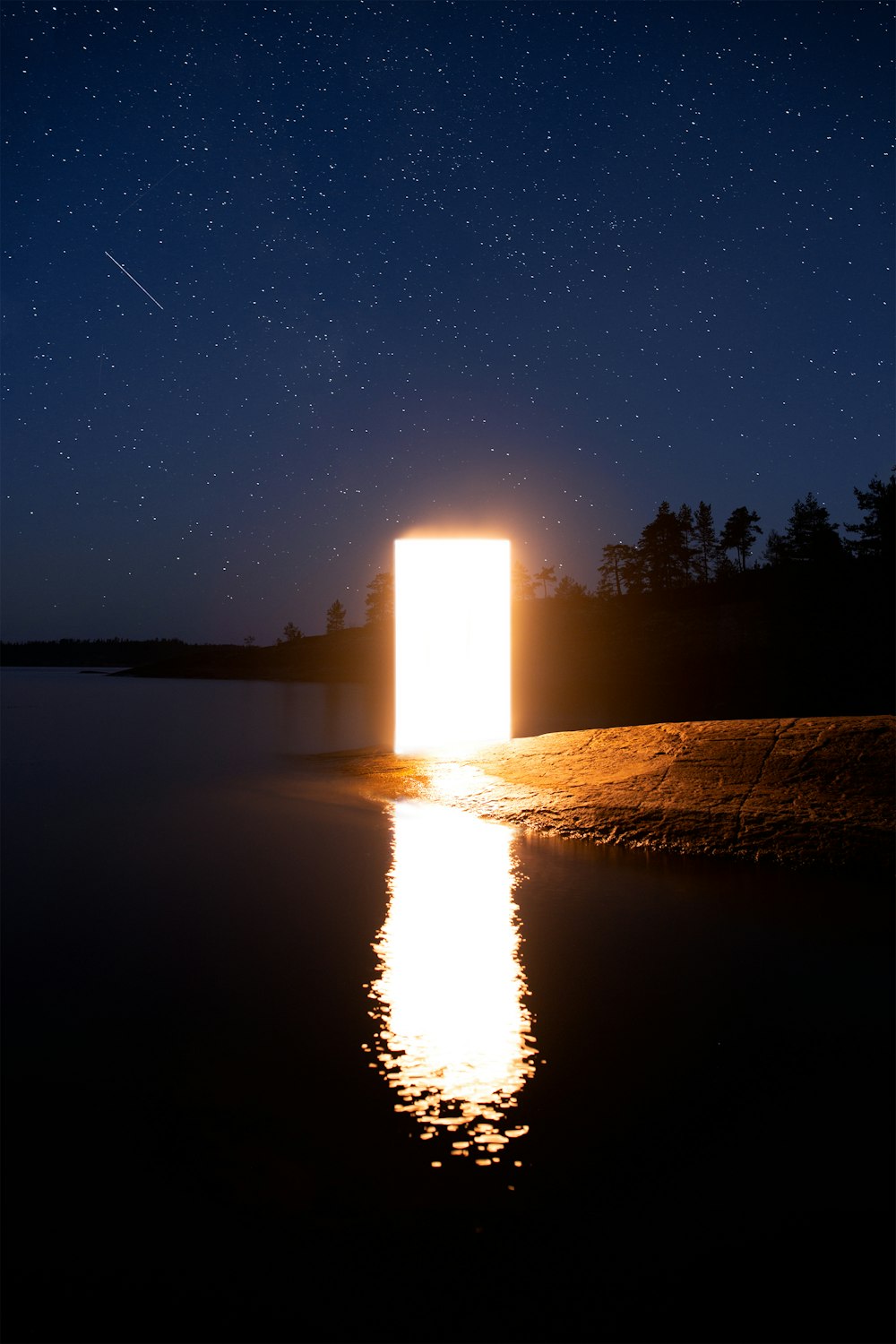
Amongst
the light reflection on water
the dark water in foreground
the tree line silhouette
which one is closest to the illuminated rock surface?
the dark water in foreground

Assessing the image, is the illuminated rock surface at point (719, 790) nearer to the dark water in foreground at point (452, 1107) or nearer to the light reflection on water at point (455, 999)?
the dark water in foreground at point (452, 1107)

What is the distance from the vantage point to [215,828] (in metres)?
16.1

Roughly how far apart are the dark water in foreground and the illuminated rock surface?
1.27 meters

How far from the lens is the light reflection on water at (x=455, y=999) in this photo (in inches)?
220

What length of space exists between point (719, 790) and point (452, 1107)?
9.71m

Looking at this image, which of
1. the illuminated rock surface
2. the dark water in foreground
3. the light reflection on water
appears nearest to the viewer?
the dark water in foreground

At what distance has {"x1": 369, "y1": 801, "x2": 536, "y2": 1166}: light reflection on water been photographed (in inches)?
220

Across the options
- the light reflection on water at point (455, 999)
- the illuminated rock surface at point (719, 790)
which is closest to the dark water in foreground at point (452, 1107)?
the light reflection on water at point (455, 999)

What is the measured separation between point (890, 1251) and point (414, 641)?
6164 centimetres

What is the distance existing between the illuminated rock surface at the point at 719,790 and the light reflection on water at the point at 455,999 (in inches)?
107

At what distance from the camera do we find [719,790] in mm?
13578

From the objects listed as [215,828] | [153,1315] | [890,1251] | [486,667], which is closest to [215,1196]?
[153,1315]

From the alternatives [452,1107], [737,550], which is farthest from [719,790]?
[737,550]

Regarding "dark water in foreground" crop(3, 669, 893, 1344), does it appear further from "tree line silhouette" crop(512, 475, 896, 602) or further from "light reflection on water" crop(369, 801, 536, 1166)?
"tree line silhouette" crop(512, 475, 896, 602)
